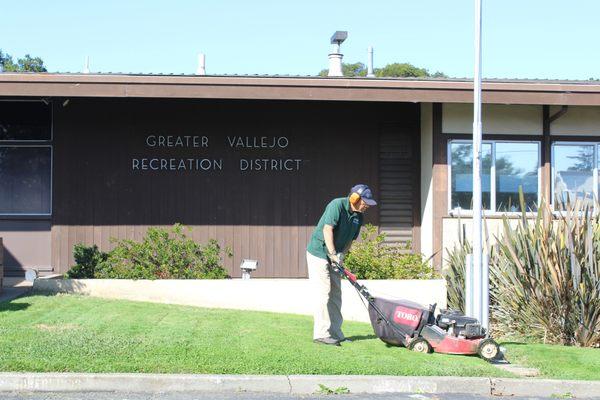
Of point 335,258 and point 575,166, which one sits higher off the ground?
point 575,166

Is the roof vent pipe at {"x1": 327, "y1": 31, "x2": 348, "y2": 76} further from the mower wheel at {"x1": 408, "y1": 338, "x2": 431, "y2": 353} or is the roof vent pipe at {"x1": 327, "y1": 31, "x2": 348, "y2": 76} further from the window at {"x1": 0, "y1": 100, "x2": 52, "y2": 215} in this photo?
the mower wheel at {"x1": 408, "y1": 338, "x2": 431, "y2": 353}

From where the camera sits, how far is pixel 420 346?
28.3ft

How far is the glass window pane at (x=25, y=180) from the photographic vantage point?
44.9 feet

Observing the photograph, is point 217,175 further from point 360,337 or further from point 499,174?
point 360,337

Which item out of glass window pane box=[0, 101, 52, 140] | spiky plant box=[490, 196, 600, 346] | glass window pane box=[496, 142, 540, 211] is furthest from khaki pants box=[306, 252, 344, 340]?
glass window pane box=[0, 101, 52, 140]

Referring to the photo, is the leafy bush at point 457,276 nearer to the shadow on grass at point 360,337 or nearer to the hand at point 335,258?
the shadow on grass at point 360,337

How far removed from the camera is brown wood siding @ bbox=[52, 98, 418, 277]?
13562mm

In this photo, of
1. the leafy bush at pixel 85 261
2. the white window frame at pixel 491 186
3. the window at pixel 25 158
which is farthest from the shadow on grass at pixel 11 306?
the white window frame at pixel 491 186

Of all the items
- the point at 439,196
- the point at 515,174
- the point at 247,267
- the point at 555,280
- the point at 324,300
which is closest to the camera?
the point at 324,300

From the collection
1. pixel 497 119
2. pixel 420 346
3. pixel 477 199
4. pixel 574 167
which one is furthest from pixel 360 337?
pixel 574 167

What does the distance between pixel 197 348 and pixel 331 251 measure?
175 centimetres

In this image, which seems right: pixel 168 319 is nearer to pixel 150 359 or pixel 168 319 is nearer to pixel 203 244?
pixel 150 359

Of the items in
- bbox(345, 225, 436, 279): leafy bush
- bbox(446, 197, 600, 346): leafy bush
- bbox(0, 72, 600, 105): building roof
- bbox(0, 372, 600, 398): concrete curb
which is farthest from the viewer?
bbox(345, 225, 436, 279): leafy bush

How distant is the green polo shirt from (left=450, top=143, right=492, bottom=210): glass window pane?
465 centimetres
